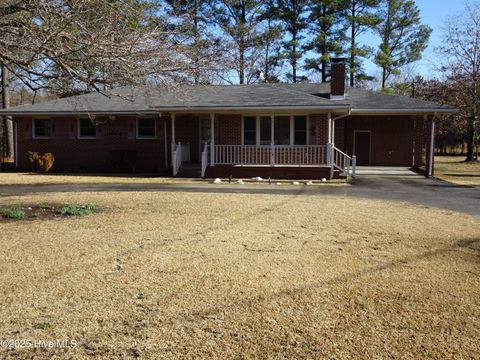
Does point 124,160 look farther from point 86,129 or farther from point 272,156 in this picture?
point 272,156

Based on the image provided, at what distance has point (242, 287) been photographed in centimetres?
504

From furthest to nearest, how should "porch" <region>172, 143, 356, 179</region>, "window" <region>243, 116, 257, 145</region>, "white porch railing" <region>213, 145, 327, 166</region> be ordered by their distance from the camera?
"window" <region>243, 116, 257, 145</region>
"white porch railing" <region>213, 145, 327, 166</region>
"porch" <region>172, 143, 356, 179</region>

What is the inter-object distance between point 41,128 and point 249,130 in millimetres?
10752

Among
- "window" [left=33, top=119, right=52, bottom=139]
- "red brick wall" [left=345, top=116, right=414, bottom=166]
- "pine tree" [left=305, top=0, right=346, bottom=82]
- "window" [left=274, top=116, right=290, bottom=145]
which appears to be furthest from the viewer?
"pine tree" [left=305, top=0, right=346, bottom=82]

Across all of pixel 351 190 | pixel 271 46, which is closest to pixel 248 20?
pixel 271 46

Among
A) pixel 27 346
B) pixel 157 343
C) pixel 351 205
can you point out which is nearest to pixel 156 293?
pixel 157 343

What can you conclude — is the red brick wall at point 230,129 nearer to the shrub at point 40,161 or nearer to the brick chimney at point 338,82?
the brick chimney at point 338,82

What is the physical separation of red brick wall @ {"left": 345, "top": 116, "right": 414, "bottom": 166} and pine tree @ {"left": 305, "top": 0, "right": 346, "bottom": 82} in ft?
41.1

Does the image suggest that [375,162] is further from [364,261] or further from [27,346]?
[27,346]

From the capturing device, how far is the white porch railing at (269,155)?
19844 millimetres

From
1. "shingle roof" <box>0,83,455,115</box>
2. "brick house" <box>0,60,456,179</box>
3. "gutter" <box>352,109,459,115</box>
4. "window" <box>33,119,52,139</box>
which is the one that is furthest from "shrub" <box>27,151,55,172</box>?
"gutter" <box>352,109,459,115</box>

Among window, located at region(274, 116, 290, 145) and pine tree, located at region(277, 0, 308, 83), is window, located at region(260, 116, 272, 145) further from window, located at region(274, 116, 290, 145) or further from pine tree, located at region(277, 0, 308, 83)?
pine tree, located at region(277, 0, 308, 83)

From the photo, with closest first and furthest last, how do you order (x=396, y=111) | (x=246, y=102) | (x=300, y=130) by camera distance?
(x=246, y=102), (x=300, y=130), (x=396, y=111)

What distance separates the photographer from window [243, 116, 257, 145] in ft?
69.3
